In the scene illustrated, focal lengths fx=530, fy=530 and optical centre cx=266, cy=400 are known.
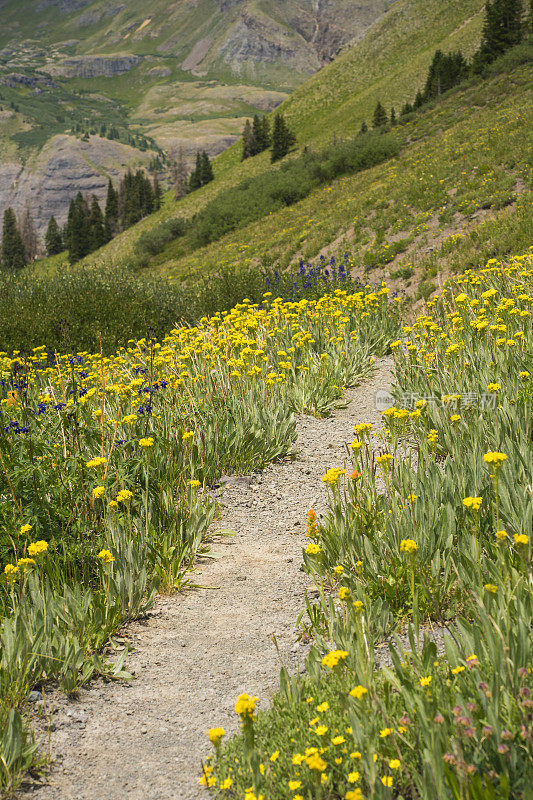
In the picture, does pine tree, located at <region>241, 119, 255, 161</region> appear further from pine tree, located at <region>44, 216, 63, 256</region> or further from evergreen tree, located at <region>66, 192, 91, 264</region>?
pine tree, located at <region>44, 216, 63, 256</region>

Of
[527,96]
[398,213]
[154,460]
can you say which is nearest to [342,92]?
[527,96]

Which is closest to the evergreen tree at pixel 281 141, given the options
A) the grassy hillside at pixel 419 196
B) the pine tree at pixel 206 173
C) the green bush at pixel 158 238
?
the grassy hillside at pixel 419 196

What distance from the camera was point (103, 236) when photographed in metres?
92.4

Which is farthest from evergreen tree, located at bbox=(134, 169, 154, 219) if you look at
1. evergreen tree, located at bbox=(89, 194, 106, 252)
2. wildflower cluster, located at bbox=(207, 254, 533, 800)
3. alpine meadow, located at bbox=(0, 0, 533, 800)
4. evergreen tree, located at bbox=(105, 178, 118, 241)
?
wildflower cluster, located at bbox=(207, 254, 533, 800)

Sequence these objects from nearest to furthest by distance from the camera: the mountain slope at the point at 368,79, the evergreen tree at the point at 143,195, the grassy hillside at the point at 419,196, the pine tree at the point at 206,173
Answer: the grassy hillside at the point at 419,196 < the mountain slope at the point at 368,79 < the pine tree at the point at 206,173 < the evergreen tree at the point at 143,195

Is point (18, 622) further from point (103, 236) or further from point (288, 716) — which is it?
point (103, 236)

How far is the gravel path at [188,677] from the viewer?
6.56 ft

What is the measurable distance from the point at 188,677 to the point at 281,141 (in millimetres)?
66318

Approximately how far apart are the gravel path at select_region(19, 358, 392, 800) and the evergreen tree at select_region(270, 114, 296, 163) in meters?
62.8

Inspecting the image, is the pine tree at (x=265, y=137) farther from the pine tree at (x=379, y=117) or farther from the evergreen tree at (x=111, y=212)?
the evergreen tree at (x=111, y=212)

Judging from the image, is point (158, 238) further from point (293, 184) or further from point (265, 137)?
point (265, 137)

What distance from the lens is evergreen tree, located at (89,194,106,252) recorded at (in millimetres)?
91312

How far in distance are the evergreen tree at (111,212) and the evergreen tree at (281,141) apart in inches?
1680

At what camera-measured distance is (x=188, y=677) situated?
2564 millimetres
